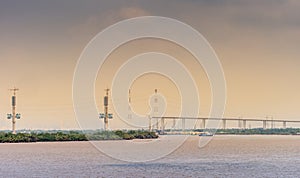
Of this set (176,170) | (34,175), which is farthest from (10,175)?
(176,170)

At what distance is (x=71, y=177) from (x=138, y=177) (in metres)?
5.07

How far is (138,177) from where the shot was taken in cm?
4428

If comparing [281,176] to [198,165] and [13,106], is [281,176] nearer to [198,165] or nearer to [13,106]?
[198,165]

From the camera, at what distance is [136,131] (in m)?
156

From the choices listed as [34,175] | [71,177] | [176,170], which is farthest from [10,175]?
[176,170]

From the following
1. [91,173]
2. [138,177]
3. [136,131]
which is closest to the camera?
[138,177]

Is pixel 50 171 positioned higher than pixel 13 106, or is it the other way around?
pixel 13 106

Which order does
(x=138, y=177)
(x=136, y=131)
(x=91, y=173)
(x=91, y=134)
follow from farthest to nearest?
(x=136, y=131) → (x=91, y=134) → (x=91, y=173) → (x=138, y=177)

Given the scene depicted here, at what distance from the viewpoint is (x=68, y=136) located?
12938cm

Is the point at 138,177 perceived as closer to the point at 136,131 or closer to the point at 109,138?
the point at 109,138

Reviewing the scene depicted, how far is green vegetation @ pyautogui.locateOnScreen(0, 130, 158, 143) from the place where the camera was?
11797 centimetres

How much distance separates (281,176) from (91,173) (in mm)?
15128

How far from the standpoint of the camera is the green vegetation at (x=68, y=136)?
117975mm

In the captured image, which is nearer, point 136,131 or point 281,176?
point 281,176
